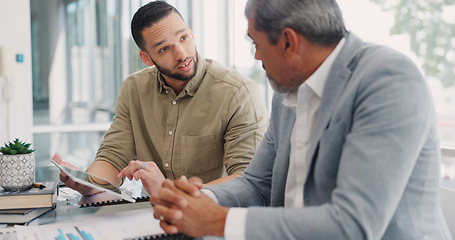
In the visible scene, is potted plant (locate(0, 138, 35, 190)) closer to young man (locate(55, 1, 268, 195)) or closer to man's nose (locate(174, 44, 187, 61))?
young man (locate(55, 1, 268, 195))

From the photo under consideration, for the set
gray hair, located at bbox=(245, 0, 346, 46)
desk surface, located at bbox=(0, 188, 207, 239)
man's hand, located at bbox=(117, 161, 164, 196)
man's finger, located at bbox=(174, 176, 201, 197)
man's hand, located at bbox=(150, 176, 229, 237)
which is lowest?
desk surface, located at bbox=(0, 188, 207, 239)

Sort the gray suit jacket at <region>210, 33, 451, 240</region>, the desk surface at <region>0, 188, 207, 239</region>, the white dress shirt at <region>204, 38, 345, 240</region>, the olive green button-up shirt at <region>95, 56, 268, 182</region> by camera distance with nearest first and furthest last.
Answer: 1. the gray suit jacket at <region>210, 33, 451, 240</region>
2. the white dress shirt at <region>204, 38, 345, 240</region>
3. the desk surface at <region>0, 188, 207, 239</region>
4. the olive green button-up shirt at <region>95, 56, 268, 182</region>

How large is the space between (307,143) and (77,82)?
8.78ft

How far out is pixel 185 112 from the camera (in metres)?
1.89

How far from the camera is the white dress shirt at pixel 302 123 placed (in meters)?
1.05

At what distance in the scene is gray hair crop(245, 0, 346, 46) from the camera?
98 centimetres

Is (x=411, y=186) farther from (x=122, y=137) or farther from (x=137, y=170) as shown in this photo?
(x=122, y=137)

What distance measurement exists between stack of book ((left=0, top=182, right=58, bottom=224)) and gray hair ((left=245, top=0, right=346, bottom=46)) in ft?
2.56

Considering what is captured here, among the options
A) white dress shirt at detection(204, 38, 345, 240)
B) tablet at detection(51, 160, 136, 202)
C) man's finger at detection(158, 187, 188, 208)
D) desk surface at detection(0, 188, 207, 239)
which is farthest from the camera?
tablet at detection(51, 160, 136, 202)

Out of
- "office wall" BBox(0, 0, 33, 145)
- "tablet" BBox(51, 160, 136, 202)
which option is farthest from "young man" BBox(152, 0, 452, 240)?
"office wall" BBox(0, 0, 33, 145)

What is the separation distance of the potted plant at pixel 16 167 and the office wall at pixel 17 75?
6.52 feet

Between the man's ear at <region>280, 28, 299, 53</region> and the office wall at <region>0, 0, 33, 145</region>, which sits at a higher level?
the man's ear at <region>280, 28, 299, 53</region>

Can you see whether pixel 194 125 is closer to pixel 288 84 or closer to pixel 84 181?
pixel 84 181

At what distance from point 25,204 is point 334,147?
0.87 meters
